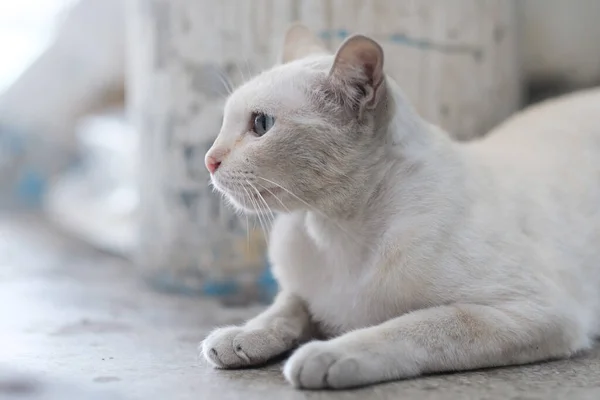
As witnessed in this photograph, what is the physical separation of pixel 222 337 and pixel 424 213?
0.38m

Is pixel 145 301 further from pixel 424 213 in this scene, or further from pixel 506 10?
pixel 506 10

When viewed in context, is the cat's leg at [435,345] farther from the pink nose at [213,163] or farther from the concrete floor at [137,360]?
the pink nose at [213,163]

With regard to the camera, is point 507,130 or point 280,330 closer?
point 280,330

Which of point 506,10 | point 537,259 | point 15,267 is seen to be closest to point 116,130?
point 15,267

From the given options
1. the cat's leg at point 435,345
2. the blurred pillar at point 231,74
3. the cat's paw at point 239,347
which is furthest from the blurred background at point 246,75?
the cat's leg at point 435,345

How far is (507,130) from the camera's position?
5.54 ft

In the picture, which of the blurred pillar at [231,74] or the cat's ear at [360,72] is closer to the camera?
the cat's ear at [360,72]

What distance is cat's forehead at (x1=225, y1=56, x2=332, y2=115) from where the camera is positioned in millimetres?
1246

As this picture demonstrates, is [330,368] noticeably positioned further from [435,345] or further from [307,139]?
[307,139]

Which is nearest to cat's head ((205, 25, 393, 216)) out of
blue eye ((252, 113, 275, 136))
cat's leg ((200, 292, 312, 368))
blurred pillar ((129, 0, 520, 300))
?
blue eye ((252, 113, 275, 136))

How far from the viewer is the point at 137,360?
1329 mm

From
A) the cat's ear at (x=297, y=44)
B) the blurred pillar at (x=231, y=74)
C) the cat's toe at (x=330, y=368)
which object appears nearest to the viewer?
the cat's toe at (x=330, y=368)

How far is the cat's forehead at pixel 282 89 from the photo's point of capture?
4.09ft

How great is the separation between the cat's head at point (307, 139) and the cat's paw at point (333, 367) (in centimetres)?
26
